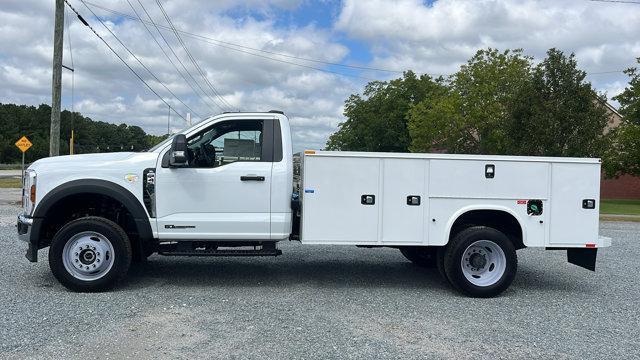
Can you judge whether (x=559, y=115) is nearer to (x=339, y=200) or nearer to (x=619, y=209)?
(x=619, y=209)

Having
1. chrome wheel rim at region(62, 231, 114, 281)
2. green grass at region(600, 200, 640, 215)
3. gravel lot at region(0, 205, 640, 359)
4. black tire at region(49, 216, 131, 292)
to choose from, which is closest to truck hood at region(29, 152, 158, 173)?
black tire at region(49, 216, 131, 292)

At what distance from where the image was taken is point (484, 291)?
269 inches

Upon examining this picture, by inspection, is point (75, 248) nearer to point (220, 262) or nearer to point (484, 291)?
point (220, 262)

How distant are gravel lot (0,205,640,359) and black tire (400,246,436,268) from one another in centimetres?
20

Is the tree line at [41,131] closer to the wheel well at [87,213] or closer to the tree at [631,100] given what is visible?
the tree at [631,100]

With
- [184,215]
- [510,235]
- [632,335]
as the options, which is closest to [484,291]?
[510,235]

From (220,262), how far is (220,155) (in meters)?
2.41

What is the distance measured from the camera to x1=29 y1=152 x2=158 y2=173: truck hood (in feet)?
21.4

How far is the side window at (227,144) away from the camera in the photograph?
6.77 meters

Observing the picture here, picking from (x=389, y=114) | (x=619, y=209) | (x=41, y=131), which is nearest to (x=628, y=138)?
(x=619, y=209)

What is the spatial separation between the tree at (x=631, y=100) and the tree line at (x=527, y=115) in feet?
0.19

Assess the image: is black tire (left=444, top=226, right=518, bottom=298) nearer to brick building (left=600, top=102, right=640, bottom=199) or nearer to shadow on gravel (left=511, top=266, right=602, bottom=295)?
shadow on gravel (left=511, top=266, right=602, bottom=295)

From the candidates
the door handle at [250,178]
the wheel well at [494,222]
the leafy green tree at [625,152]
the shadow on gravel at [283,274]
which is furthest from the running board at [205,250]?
the leafy green tree at [625,152]

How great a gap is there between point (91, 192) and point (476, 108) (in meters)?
27.5
